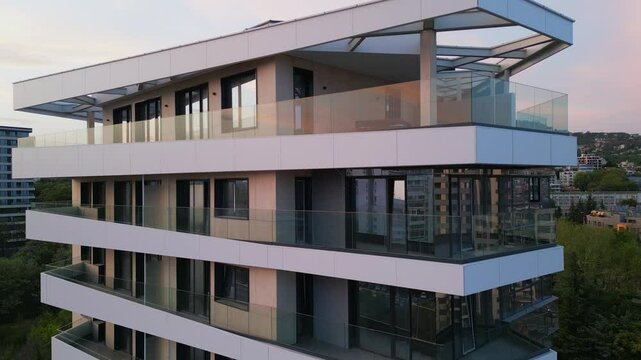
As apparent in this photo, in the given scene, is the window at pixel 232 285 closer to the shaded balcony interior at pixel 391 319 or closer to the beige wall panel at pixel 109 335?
the shaded balcony interior at pixel 391 319

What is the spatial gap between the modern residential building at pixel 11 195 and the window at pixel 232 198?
52.4 metres

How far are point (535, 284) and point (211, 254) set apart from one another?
8.01 metres

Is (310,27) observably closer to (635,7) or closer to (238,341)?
(238,341)

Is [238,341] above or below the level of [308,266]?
below

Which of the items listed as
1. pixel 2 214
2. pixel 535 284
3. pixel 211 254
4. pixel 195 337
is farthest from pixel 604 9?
→ pixel 2 214

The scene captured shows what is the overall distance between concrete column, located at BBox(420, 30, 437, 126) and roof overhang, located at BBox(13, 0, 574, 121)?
0.26 meters

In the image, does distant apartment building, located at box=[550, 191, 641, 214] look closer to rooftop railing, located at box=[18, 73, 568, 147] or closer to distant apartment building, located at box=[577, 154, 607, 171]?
distant apartment building, located at box=[577, 154, 607, 171]

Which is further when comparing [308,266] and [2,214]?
[2,214]

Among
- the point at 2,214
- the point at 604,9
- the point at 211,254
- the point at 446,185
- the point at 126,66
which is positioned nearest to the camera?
the point at 446,185

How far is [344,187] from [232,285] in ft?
13.5

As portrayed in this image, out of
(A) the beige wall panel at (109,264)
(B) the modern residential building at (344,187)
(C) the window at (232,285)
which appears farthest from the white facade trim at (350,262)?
(A) the beige wall panel at (109,264)

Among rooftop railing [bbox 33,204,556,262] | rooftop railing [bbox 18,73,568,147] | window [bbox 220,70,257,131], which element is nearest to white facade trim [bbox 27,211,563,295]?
rooftop railing [bbox 33,204,556,262]

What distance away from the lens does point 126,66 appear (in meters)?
14.8

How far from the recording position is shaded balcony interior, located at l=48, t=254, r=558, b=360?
991 centimetres
